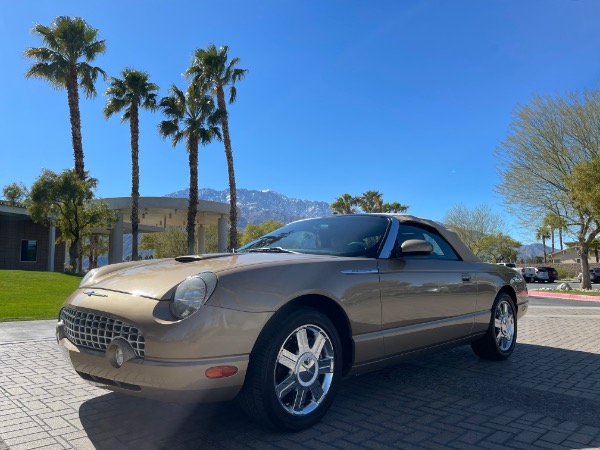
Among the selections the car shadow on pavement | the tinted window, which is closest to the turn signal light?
the car shadow on pavement

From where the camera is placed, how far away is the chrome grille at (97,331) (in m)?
2.75

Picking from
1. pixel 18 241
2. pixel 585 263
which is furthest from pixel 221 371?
pixel 18 241

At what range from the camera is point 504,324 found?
5559 mm

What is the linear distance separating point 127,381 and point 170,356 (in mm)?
363

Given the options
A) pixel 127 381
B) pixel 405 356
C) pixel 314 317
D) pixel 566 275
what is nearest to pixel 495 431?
pixel 405 356

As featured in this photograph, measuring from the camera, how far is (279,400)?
2938mm

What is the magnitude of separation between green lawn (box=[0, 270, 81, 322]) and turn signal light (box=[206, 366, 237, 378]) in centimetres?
767

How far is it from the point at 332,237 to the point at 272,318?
4.60 ft

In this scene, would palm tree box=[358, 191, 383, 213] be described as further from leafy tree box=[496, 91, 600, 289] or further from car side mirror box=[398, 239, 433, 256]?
car side mirror box=[398, 239, 433, 256]

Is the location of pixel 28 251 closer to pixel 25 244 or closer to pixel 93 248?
pixel 25 244

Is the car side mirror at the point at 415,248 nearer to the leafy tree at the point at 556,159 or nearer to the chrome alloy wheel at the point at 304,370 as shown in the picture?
the chrome alloy wheel at the point at 304,370

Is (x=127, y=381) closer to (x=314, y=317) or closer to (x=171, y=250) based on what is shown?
(x=314, y=317)

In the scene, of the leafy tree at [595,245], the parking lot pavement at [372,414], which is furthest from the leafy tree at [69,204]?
the leafy tree at [595,245]

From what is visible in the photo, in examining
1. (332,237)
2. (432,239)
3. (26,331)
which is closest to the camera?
(332,237)
